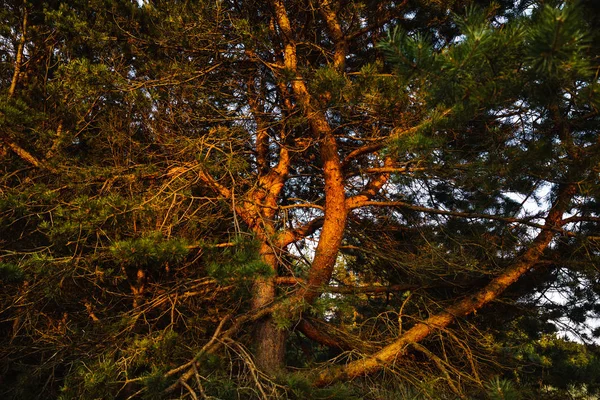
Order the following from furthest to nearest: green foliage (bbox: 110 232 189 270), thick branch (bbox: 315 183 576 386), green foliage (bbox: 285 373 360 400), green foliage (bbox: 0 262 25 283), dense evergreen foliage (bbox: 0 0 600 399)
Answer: thick branch (bbox: 315 183 576 386)
dense evergreen foliage (bbox: 0 0 600 399)
green foliage (bbox: 0 262 25 283)
green foliage (bbox: 110 232 189 270)
green foliage (bbox: 285 373 360 400)

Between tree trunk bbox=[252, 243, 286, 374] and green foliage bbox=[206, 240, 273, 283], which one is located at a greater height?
green foliage bbox=[206, 240, 273, 283]

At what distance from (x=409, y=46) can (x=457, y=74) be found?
251 mm

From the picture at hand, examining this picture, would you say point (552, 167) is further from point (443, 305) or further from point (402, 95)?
point (443, 305)

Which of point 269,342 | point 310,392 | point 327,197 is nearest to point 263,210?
point 327,197

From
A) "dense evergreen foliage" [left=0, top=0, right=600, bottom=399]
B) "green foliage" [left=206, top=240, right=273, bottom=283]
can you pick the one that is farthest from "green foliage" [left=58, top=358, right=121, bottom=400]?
"green foliage" [left=206, top=240, right=273, bottom=283]

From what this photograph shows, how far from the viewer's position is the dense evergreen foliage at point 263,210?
2.85m

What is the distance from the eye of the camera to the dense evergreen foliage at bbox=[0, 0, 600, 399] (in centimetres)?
285

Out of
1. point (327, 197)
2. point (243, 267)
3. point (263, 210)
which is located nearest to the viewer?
point (243, 267)

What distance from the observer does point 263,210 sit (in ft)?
13.5

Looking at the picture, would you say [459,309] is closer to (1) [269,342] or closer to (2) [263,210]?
(1) [269,342]

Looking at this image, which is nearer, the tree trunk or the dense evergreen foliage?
the dense evergreen foliage

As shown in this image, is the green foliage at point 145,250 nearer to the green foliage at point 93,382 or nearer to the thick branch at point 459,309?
the green foliage at point 93,382

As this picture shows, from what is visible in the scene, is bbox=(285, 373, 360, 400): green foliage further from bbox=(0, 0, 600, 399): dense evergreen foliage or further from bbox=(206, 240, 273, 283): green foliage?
bbox=(206, 240, 273, 283): green foliage

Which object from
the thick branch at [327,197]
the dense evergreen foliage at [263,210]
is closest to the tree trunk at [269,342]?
the dense evergreen foliage at [263,210]
